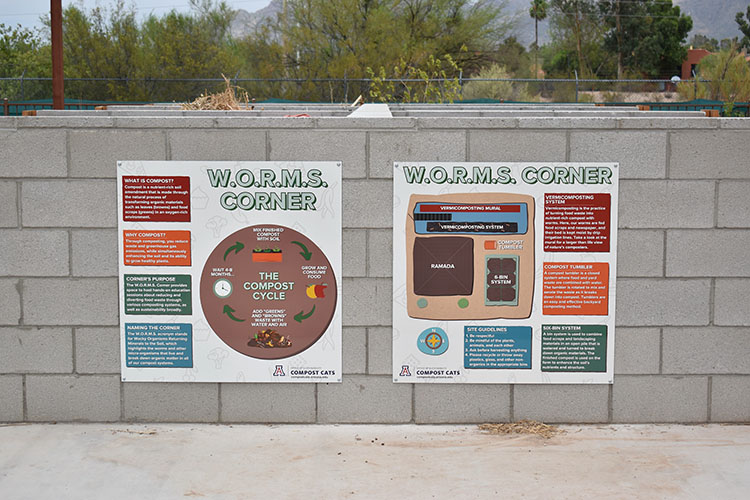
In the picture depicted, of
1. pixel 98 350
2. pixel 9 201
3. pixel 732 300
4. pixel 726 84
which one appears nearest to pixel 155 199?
pixel 9 201

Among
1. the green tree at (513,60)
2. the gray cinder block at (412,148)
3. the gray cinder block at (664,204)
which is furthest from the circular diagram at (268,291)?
the green tree at (513,60)

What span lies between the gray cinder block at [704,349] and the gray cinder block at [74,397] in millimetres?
3971

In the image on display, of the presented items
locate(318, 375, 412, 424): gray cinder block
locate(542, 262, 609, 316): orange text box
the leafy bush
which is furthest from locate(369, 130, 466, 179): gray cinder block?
the leafy bush

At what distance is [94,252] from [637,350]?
391 cm

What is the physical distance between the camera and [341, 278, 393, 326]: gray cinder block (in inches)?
237

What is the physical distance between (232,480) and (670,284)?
3.28 m

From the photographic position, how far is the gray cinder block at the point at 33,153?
A: 593 centimetres

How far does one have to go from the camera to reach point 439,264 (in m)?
5.99

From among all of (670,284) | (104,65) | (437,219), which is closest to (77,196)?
(437,219)

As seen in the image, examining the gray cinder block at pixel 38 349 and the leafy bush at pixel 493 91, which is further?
the leafy bush at pixel 493 91

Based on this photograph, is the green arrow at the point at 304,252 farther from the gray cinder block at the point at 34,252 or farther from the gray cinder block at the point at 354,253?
the gray cinder block at the point at 34,252

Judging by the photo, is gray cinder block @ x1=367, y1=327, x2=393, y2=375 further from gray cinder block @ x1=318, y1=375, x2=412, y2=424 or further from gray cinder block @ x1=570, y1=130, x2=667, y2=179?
gray cinder block @ x1=570, y1=130, x2=667, y2=179

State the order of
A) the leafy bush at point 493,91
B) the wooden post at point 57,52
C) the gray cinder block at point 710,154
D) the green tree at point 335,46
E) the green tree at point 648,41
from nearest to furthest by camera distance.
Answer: the gray cinder block at point 710,154, the wooden post at point 57,52, the leafy bush at point 493,91, the green tree at point 335,46, the green tree at point 648,41

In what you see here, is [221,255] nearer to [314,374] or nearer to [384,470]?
[314,374]
